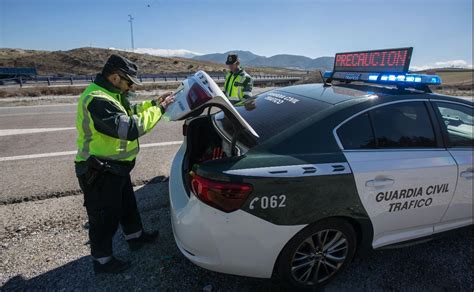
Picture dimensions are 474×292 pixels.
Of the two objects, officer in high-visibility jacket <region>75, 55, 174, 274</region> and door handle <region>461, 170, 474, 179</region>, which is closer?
officer in high-visibility jacket <region>75, 55, 174, 274</region>

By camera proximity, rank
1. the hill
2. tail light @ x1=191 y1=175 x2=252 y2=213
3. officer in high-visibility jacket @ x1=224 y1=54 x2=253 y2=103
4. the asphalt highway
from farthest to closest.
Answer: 1. the hill
2. officer in high-visibility jacket @ x1=224 y1=54 x2=253 y2=103
3. the asphalt highway
4. tail light @ x1=191 y1=175 x2=252 y2=213

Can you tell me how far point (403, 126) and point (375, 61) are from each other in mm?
851

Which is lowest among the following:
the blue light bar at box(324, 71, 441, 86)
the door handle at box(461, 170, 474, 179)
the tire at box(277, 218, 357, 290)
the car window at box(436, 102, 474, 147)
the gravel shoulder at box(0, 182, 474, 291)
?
the gravel shoulder at box(0, 182, 474, 291)

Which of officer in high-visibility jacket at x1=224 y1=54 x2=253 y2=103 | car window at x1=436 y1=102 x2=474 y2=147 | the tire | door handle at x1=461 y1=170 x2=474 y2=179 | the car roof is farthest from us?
officer in high-visibility jacket at x1=224 y1=54 x2=253 y2=103

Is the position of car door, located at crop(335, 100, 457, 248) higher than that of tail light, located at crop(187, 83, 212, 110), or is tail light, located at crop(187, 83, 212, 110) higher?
tail light, located at crop(187, 83, 212, 110)

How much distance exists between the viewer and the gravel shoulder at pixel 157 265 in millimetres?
2453

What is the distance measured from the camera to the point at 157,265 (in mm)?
2654

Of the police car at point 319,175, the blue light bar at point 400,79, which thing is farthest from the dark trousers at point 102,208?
the blue light bar at point 400,79

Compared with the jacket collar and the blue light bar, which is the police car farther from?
the jacket collar

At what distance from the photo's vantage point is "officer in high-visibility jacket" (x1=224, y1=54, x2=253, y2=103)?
5.60m

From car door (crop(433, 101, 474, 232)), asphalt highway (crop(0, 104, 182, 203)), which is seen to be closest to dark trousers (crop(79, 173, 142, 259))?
asphalt highway (crop(0, 104, 182, 203))

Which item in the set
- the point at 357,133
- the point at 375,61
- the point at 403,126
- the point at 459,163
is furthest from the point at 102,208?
the point at 459,163

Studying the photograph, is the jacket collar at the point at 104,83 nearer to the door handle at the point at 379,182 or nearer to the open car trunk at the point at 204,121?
the open car trunk at the point at 204,121

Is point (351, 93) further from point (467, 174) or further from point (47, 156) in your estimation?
point (47, 156)
